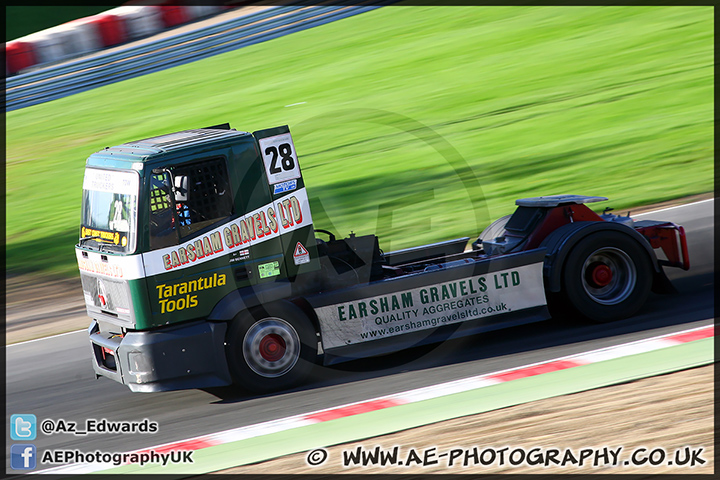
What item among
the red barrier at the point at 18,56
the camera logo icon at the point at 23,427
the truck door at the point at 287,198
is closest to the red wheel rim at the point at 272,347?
the truck door at the point at 287,198

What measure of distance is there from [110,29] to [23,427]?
63.4 ft

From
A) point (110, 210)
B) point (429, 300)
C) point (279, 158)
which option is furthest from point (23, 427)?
point (429, 300)

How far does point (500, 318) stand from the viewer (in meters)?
7.25

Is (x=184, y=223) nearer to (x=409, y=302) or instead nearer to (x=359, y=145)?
(x=409, y=302)

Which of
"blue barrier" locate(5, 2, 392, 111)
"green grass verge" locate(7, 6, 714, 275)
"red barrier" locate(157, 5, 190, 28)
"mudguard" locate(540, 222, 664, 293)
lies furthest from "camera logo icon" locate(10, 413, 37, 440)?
"red barrier" locate(157, 5, 190, 28)

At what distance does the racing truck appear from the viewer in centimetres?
644

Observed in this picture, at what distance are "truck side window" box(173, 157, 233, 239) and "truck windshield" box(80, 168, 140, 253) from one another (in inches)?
15.4

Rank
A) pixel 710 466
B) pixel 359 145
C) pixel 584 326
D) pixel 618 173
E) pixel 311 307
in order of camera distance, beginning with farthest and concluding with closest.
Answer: pixel 359 145 → pixel 618 173 → pixel 584 326 → pixel 311 307 → pixel 710 466

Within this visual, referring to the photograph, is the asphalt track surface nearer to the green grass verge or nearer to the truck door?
the truck door

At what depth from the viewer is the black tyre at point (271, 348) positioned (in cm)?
665

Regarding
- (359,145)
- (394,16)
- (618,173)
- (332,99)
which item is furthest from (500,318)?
(394,16)

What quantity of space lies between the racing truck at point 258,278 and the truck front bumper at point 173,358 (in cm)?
1

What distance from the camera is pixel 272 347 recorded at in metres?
6.76

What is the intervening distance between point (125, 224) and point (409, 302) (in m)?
2.63
